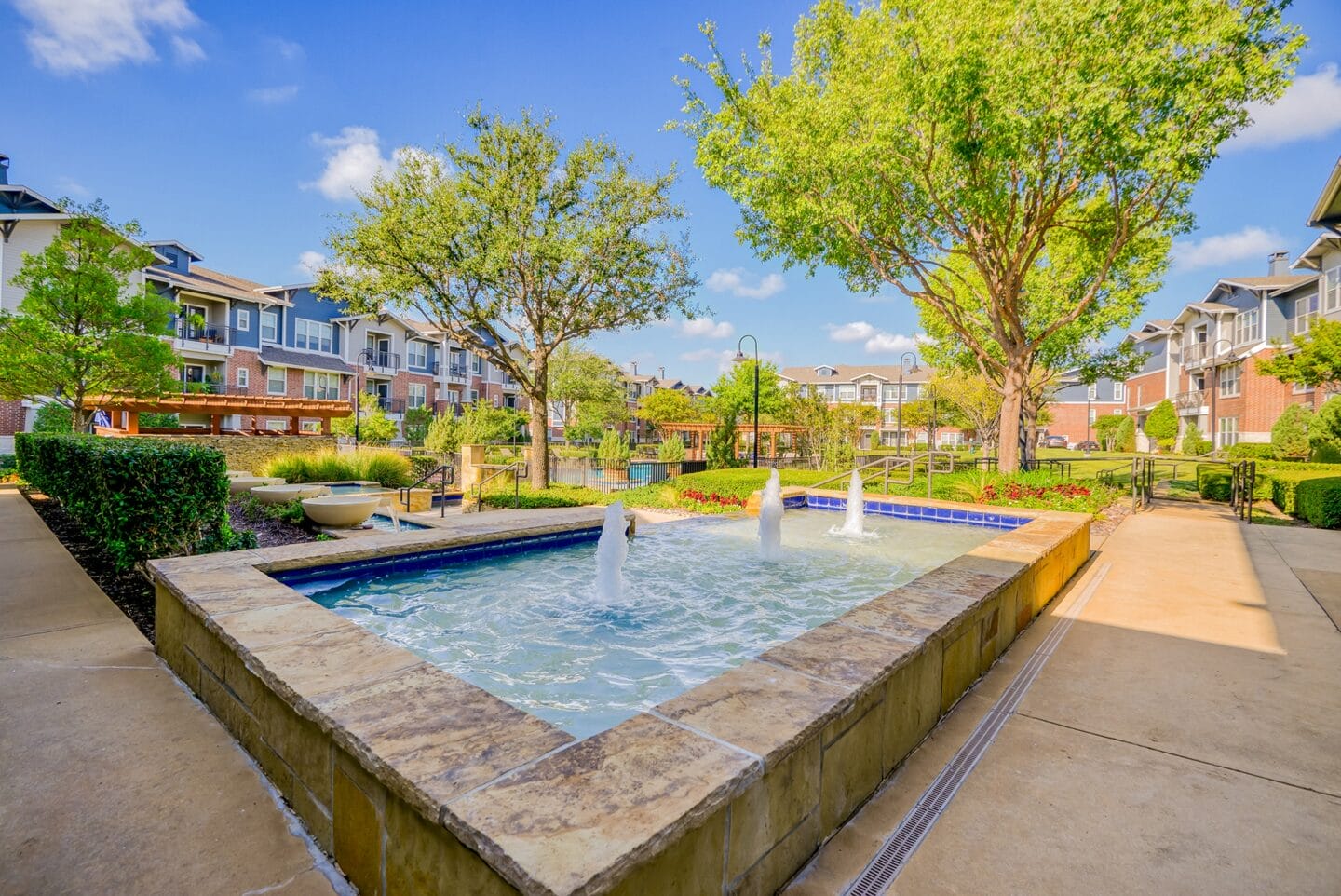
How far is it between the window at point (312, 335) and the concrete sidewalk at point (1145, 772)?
1473 inches

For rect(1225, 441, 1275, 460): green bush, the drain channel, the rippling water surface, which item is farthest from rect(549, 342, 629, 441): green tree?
the drain channel

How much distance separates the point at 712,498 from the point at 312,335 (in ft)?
100.0


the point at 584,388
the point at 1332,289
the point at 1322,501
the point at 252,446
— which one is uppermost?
the point at 1332,289

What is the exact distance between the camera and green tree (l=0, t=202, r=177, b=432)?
12492mm

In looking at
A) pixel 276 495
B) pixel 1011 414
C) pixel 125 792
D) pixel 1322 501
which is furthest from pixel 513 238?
pixel 1322 501

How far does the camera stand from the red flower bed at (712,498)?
12680 mm

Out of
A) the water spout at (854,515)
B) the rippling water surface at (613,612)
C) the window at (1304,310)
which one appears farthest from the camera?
the window at (1304,310)

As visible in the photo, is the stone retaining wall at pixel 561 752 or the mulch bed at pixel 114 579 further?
the mulch bed at pixel 114 579

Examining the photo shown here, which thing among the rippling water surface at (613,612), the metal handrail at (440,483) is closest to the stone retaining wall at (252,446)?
the metal handrail at (440,483)

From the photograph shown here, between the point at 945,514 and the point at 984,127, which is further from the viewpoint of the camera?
the point at 984,127

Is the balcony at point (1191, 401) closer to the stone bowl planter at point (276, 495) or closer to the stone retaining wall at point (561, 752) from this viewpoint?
the stone retaining wall at point (561, 752)

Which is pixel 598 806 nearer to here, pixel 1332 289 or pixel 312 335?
pixel 1332 289

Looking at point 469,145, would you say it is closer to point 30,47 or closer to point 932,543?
point 30,47

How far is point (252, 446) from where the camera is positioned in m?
18.1
